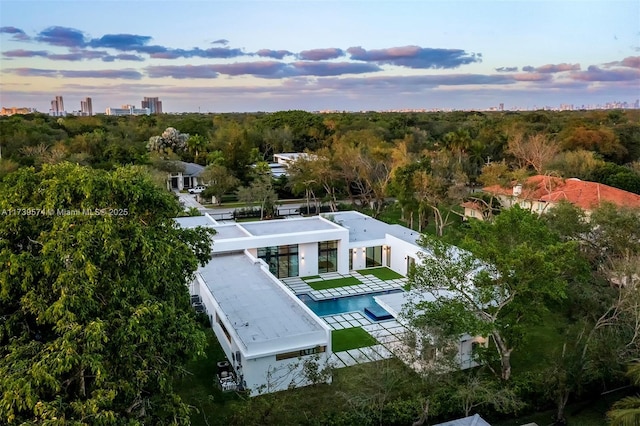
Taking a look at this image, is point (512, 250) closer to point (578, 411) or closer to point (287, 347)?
point (578, 411)

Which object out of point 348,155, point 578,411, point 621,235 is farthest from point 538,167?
point 578,411

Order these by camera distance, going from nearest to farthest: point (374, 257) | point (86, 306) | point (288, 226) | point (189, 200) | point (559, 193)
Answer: point (86, 306)
point (374, 257)
point (288, 226)
point (559, 193)
point (189, 200)

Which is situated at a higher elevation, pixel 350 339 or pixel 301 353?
pixel 301 353

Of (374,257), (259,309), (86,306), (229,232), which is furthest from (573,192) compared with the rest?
(86,306)

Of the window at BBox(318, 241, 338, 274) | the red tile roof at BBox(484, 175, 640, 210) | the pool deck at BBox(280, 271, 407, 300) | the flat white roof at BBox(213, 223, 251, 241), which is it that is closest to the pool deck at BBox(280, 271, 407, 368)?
the pool deck at BBox(280, 271, 407, 300)

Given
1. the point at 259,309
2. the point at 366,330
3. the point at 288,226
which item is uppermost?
the point at 288,226

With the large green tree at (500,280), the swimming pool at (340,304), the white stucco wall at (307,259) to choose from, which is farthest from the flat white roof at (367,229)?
the large green tree at (500,280)

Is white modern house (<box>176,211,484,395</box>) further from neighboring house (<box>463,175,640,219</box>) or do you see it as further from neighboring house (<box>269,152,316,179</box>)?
neighboring house (<box>269,152,316,179</box>)

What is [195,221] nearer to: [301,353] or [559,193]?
[301,353]
